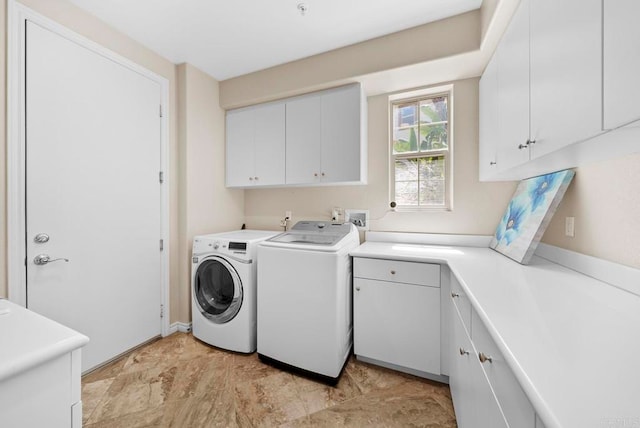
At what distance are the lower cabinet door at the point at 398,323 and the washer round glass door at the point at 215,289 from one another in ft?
3.60

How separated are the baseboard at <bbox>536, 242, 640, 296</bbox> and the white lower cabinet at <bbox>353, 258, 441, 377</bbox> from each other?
0.65 m

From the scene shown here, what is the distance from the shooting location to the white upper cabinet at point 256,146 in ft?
8.23

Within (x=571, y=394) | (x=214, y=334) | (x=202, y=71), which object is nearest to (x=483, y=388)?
(x=571, y=394)

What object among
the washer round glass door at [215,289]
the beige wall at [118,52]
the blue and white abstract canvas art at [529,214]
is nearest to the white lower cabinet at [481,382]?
the blue and white abstract canvas art at [529,214]

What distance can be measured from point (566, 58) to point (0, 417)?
6.49 ft

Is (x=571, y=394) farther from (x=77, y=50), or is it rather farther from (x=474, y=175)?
(x=77, y=50)

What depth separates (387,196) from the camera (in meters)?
2.41

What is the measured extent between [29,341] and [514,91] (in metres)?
2.21

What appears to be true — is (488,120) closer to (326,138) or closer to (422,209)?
(422,209)

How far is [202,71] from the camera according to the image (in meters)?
2.54

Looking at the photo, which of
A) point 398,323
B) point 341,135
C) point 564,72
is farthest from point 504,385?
point 341,135

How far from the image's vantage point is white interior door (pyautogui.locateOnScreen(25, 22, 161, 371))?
158cm

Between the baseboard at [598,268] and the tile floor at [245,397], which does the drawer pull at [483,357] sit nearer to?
the baseboard at [598,268]

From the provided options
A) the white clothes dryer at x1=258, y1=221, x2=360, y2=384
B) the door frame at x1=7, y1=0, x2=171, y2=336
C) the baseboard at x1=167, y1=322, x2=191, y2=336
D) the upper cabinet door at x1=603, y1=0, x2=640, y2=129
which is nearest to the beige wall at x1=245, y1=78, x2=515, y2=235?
the white clothes dryer at x1=258, y1=221, x2=360, y2=384
